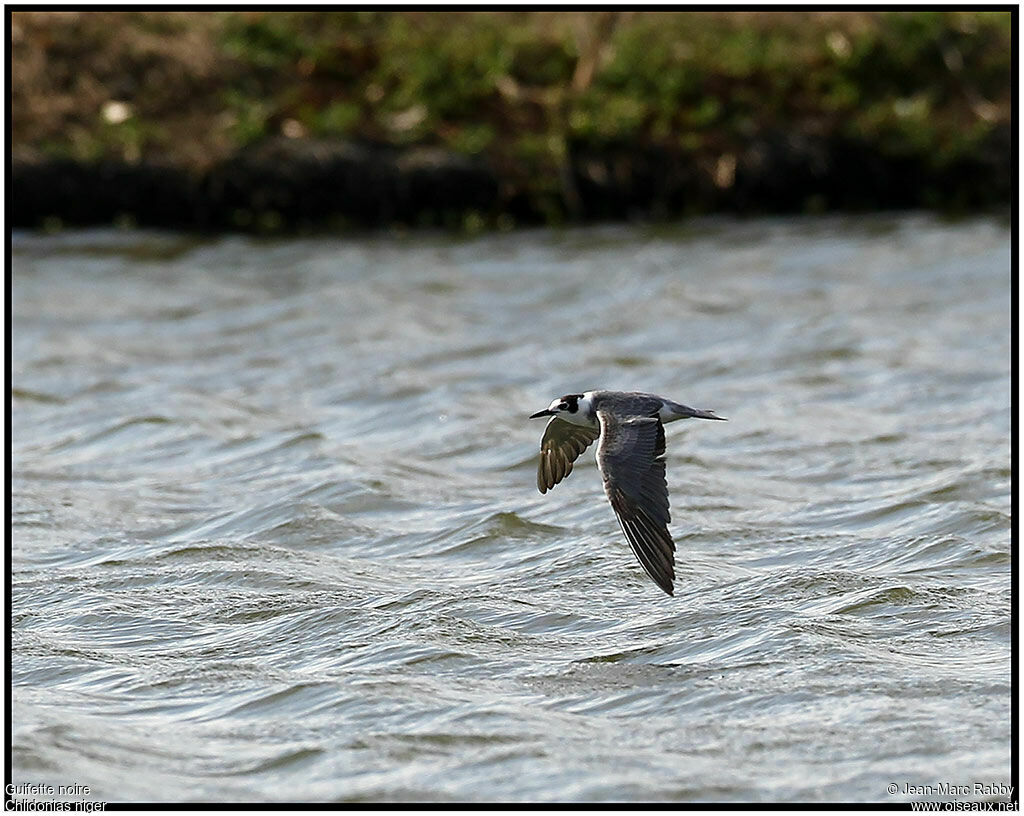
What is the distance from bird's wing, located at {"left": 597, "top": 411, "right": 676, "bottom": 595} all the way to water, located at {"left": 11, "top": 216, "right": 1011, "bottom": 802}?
13.0 inches

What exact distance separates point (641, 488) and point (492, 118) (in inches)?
394

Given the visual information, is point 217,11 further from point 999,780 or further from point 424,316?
point 999,780

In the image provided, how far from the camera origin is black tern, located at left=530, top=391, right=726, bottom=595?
6.10m

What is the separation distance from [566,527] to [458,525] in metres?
0.52

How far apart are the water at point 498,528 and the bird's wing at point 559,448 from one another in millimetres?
366

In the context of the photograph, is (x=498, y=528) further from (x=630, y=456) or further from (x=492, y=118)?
(x=492, y=118)

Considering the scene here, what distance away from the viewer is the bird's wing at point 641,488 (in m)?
6.07

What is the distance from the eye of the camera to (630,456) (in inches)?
253

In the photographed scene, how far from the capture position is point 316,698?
5.64 metres

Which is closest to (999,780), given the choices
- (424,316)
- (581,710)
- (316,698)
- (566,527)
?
(581,710)

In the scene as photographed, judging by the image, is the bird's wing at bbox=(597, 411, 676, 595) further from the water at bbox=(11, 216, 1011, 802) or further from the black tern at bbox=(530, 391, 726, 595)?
the water at bbox=(11, 216, 1011, 802)

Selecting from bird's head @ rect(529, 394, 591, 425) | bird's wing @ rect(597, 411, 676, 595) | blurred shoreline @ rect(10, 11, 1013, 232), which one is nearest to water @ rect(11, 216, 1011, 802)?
bird's wing @ rect(597, 411, 676, 595)

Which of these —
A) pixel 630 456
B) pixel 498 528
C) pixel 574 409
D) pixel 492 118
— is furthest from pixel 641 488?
pixel 492 118

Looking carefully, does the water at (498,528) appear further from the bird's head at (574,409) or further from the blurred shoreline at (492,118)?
the blurred shoreline at (492,118)
